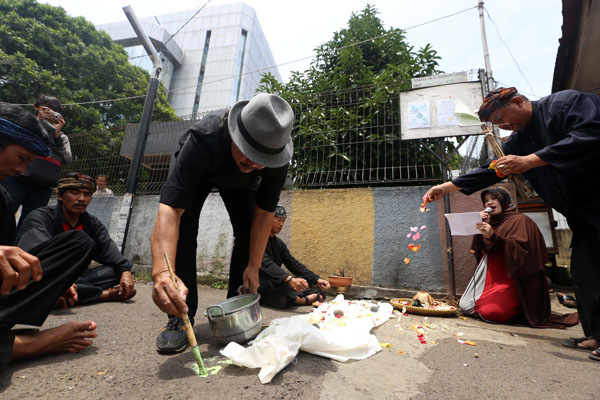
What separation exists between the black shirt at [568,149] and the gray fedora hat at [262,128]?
1.87 m

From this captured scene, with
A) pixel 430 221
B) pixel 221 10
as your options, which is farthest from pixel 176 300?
pixel 221 10

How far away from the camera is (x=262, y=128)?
1.55 m

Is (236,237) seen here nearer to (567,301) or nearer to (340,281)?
→ (340,281)

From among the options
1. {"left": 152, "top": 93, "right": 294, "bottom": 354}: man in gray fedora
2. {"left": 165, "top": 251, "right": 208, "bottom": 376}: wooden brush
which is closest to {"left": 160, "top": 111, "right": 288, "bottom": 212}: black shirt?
{"left": 152, "top": 93, "right": 294, "bottom": 354}: man in gray fedora

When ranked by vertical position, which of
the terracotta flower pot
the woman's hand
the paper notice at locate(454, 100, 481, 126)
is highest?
the paper notice at locate(454, 100, 481, 126)

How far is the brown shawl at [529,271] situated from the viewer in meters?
2.85

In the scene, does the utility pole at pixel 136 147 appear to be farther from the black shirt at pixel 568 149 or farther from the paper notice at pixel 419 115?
the black shirt at pixel 568 149

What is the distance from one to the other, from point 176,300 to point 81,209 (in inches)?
85.2

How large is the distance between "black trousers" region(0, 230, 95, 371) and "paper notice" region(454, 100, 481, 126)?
15.2 ft

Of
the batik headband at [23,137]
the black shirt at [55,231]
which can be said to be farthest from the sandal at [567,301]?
the batik headband at [23,137]

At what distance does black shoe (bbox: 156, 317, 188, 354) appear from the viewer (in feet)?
5.16

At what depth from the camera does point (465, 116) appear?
13.7 ft

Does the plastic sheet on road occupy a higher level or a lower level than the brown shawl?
lower

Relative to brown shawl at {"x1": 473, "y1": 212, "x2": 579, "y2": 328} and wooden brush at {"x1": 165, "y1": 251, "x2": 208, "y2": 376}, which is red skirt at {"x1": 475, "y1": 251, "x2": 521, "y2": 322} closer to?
brown shawl at {"x1": 473, "y1": 212, "x2": 579, "y2": 328}
